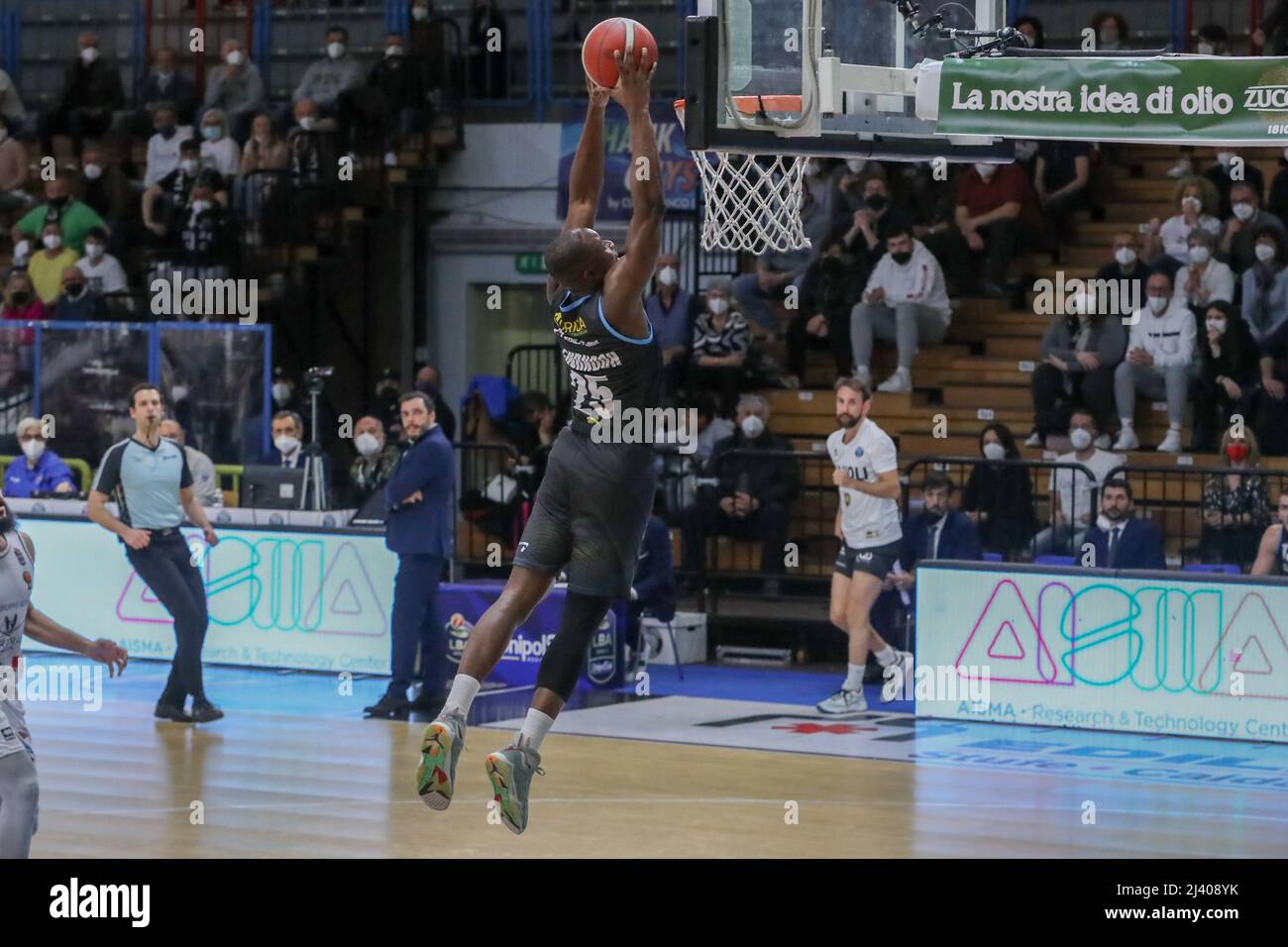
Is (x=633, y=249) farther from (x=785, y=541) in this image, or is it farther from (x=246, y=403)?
(x=246, y=403)

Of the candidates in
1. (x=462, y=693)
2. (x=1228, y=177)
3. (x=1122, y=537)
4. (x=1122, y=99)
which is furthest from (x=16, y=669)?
(x=1228, y=177)

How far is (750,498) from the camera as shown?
1806 cm

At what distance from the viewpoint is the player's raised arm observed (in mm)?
7652

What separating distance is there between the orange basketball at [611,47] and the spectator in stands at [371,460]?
9.88 m

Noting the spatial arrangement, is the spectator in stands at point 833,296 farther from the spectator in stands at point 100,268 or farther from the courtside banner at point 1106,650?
the spectator in stands at point 100,268

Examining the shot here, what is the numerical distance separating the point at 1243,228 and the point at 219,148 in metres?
10.9

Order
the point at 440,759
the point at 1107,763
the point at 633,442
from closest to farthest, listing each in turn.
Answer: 1. the point at 440,759
2. the point at 633,442
3. the point at 1107,763

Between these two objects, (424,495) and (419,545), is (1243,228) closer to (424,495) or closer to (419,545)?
Result: (424,495)

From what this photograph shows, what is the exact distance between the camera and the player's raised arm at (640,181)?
765 cm

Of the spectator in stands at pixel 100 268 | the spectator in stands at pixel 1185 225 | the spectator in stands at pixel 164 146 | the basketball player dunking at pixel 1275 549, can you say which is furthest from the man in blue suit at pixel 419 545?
the spectator in stands at pixel 164 146
